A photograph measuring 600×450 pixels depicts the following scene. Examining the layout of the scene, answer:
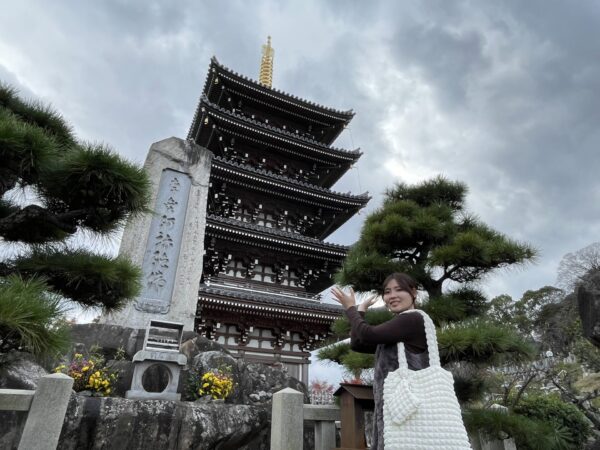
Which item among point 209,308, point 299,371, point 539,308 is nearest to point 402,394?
point 209,308

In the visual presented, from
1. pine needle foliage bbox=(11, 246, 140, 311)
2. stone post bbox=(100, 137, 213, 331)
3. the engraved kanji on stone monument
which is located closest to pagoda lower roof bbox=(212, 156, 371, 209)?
stone post bbox=(100, 137, 213, 331)

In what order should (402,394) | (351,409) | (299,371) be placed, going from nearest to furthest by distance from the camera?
(402,394), (351,409), (299,371)

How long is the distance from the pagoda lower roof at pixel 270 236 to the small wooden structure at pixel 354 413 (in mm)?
9121

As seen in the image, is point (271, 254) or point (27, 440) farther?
point (271, 254)

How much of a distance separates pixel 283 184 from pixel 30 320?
11955mm

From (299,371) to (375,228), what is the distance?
358 inches

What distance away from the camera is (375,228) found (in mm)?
4773

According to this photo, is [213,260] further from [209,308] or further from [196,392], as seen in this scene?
[196,392]

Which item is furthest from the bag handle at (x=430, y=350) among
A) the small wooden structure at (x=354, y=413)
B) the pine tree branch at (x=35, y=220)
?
the pine tree branch at (x=35, y=220)

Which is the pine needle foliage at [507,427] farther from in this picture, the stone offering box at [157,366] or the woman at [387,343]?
the stone offering box at [157,366]

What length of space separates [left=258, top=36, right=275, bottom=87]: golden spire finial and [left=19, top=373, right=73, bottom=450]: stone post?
19756 millimetres

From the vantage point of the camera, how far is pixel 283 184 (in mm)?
13906

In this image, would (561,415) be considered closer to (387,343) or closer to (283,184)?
(387,343)

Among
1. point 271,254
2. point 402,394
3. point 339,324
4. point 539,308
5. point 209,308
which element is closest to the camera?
point 402,394
